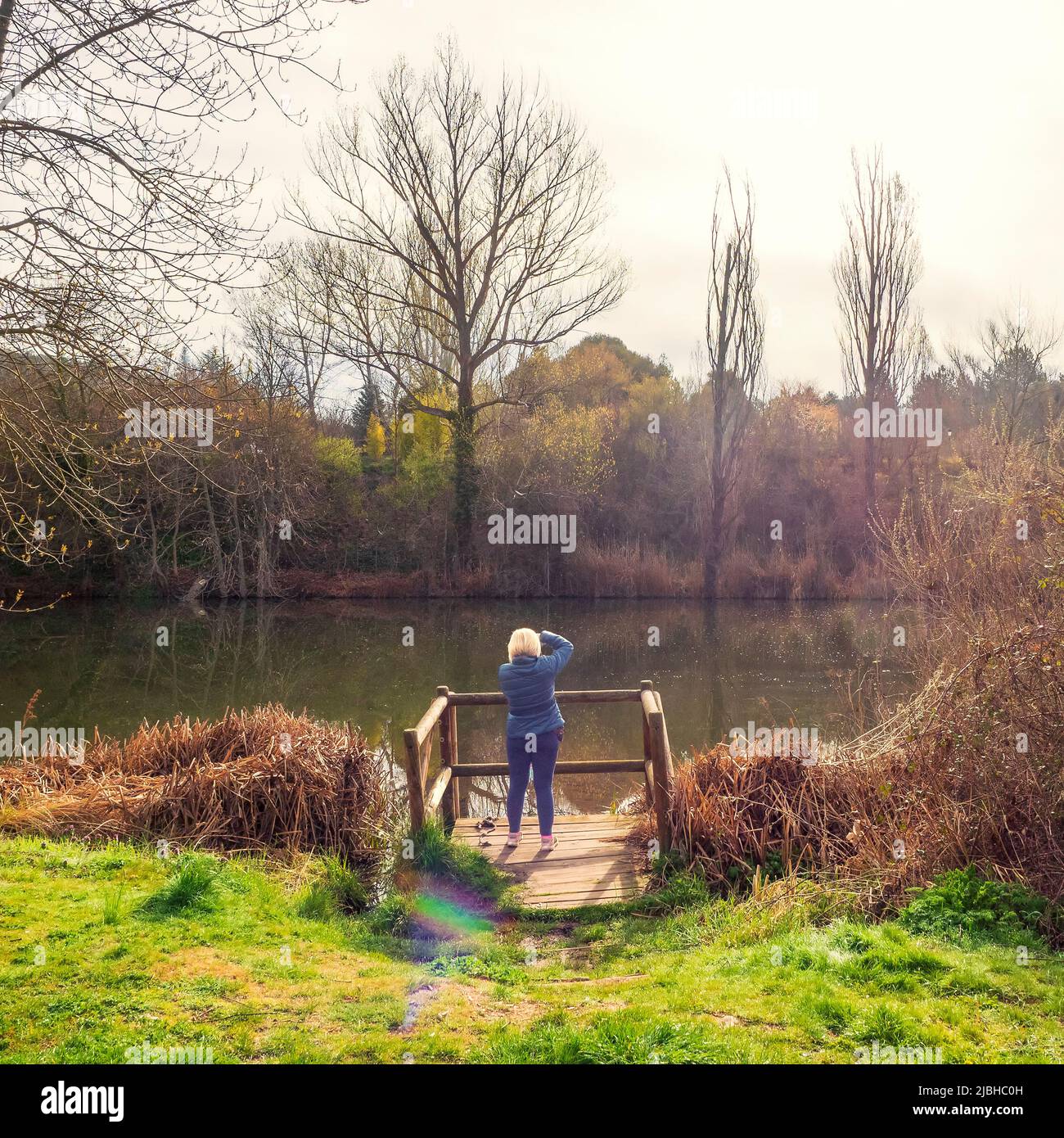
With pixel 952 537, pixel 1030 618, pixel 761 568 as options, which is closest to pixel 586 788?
pixel 952 537

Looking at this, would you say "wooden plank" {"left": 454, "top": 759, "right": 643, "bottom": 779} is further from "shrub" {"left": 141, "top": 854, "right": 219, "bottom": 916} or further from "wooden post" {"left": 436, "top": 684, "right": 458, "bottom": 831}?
"shrub" {"left": 141, "top": 854, "right": 219, "bottom": 916}

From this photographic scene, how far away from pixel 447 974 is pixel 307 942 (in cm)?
115

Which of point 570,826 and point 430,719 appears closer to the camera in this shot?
point 430,719

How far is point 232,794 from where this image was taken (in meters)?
8.04

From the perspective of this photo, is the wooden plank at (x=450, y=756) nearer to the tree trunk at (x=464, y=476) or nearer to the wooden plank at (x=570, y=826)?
the wooden plank at (x=570, y=826)

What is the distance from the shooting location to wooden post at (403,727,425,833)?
6.60 metres

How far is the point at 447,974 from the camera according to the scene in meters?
A: 4.94

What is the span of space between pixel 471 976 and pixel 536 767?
239 centimetres

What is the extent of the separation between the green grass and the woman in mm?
864

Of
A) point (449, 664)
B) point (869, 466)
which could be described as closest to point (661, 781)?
point (449, 664)

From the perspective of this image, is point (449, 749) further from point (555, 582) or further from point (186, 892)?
point (555, 582)

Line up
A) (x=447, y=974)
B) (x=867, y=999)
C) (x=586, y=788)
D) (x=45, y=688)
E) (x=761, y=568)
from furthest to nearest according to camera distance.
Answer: (x=761, y=568), (x=45, y=688), (x=586, y=788), (x=447, y=974), (x=867, y=999)
